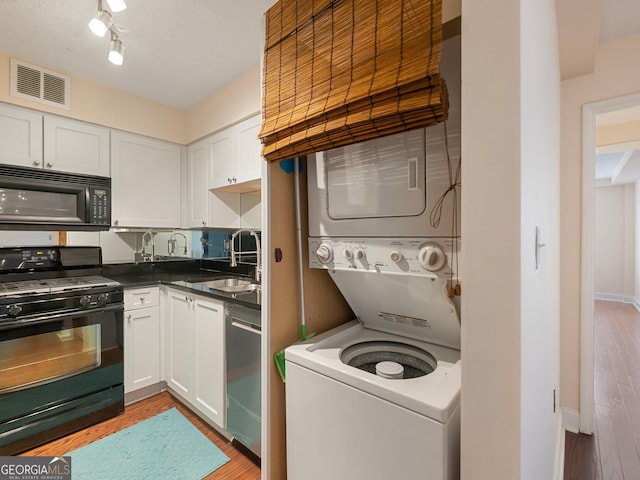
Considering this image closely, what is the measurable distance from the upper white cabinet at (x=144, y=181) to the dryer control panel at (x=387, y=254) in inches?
79.6

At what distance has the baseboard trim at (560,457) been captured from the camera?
1505 millimetres

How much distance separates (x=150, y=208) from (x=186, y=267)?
0.74 metres

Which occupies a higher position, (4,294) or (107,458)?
(4,294)

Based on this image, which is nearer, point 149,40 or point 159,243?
point 149,40

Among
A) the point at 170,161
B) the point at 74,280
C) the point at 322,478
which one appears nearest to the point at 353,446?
the point at 322,478

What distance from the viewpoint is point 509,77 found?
615 millimetres

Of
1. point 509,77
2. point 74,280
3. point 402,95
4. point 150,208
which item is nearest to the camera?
point 509,77

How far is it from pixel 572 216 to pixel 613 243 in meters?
6.06

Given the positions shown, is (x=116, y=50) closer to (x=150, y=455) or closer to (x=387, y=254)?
(x=387, y=254)

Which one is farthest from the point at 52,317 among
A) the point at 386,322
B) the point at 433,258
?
the point at 433,258

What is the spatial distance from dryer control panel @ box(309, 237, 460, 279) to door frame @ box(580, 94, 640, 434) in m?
1.71

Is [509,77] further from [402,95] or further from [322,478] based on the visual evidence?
[322,478]

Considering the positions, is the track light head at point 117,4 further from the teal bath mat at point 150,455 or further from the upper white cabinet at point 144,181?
the teal bath mat at point 150,455

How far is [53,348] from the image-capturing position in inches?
77.6
